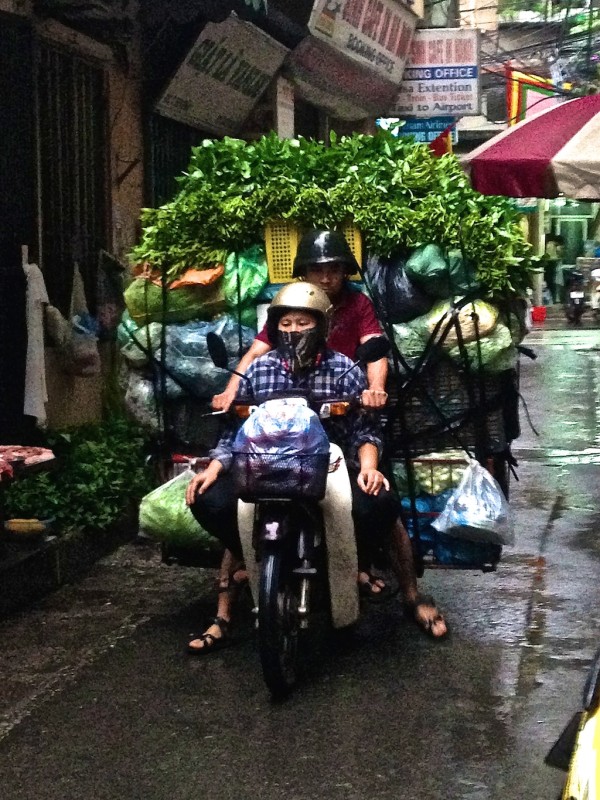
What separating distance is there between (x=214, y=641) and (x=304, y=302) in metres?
1.58

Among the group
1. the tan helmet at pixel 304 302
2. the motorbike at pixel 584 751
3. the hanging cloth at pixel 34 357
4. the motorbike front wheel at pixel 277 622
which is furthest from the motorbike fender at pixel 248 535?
the hanging cloth at pixel 34 357

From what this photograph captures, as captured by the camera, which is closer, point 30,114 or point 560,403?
point 30,114

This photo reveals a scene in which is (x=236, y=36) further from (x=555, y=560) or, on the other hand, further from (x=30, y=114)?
(x=555, y=560)

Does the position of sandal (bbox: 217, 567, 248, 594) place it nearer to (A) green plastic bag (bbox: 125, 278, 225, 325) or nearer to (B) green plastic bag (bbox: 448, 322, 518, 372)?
(A) green plastic bag (bbox: 125, 278, 225, 325)

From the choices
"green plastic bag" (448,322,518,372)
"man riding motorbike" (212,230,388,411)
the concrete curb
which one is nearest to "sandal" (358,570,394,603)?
"man riding motorbike" (212,230,388,411)

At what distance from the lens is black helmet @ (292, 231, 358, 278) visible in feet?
17.4

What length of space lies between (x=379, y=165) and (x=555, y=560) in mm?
2728

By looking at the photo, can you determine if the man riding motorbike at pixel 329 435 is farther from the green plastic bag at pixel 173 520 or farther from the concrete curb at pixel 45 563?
the concrete curb at pixel 45 563

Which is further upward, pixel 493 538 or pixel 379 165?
pixel 379 165

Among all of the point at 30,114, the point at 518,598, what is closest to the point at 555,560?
the point at 518,598

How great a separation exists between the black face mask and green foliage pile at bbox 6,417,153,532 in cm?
234

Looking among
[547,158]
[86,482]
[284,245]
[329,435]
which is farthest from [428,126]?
[329,435]

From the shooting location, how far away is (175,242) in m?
5.74

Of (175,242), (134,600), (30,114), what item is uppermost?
(30,114)
